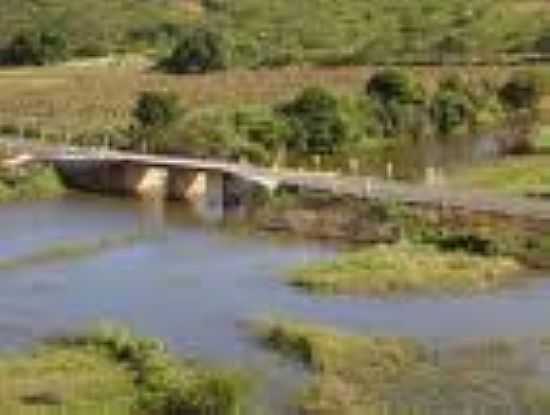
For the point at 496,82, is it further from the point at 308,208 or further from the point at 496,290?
the point at 496,290

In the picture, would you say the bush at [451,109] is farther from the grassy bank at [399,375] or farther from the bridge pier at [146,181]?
the grassy bank at [399,375]

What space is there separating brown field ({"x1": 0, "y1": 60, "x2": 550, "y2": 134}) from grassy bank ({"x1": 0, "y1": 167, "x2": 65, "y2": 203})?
7.76m

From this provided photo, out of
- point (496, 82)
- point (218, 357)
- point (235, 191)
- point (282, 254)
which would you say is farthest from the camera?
point (496, 82)

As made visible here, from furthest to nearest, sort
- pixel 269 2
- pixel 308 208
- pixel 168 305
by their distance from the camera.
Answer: pixel 269 2
pixel 308 208
pixel 168 305

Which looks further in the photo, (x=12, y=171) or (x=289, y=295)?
(x=12, y=171)

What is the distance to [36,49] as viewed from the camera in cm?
9556

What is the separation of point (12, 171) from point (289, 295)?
63.9 ft

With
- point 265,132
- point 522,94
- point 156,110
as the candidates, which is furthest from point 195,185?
point 522,94

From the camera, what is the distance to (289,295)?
3688 cm

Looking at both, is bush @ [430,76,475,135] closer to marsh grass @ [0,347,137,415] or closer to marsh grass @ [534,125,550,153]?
marsh grass @ [534,125,550,153]

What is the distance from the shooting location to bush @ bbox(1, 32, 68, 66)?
95.8m

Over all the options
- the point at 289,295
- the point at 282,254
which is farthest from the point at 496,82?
the point at 289,295

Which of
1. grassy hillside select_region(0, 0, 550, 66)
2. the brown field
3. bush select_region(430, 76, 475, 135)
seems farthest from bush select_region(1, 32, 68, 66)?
bush select_region(430, 76, 475, 135)

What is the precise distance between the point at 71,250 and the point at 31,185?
11.0 metres
